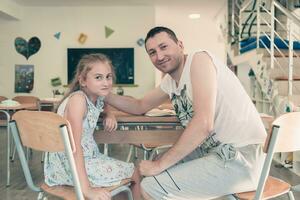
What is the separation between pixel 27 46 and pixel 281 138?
731cm

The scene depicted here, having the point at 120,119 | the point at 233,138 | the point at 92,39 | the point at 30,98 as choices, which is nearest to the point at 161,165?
the point at 233,138

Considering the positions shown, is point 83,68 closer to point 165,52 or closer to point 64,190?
point 165,52

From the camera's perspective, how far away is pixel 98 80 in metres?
1.60

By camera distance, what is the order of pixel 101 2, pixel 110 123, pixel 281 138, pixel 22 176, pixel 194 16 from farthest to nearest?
pixel 194 16 < pixel 101 2 < pixel 22 176 < pixel 110 123 < pixel 281 138

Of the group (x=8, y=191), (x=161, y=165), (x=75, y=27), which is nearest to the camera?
(x=161, y=165)

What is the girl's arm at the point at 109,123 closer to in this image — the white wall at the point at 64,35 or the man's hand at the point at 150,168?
the man's hand at the point at 150,168

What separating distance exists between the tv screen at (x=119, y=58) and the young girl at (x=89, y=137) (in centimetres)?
596

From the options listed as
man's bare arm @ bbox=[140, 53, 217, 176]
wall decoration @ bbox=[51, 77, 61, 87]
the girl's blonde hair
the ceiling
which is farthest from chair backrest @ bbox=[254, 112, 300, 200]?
wall decoration @ bbox=[51, 77, 61, 87]

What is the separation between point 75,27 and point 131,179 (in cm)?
662

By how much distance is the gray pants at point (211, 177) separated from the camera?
4.15 feet

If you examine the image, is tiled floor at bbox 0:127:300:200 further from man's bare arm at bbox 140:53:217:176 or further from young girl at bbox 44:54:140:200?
man's bare arm at bbox 140:53:217:176

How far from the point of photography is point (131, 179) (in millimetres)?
1511

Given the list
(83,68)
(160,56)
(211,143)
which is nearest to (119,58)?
(83,68)

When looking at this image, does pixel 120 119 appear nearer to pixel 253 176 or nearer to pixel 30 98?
pixel 253 176
